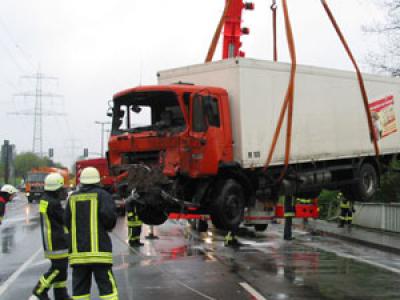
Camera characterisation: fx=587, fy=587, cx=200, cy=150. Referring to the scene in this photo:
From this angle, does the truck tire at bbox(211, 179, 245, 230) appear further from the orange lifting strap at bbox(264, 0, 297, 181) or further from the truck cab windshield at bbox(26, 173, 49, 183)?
the truck cab windshield at bbox(26, 173, 49, 183)

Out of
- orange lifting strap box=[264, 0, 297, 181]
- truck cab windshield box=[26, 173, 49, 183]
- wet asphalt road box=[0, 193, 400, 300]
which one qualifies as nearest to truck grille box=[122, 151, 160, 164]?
wet asphalt road box=[0, 193, 400, 300]

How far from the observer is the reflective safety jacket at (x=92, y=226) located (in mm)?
6188

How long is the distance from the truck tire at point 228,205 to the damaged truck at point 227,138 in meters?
0.02

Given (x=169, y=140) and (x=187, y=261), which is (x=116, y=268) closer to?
(x=187, y=261)

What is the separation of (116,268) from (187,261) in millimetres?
1641

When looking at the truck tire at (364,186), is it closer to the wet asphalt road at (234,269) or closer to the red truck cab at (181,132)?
the wet asphalt road at (234,269)

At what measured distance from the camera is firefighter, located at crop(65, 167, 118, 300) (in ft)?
20.3

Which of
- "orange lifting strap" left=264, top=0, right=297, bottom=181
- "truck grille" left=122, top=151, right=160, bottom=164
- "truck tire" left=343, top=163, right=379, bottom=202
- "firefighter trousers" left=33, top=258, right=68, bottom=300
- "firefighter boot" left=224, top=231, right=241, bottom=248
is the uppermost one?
"orange lifting strap" left=264, top=0, right=297, bottom=181

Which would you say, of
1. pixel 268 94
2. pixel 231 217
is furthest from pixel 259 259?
pixel 268 94

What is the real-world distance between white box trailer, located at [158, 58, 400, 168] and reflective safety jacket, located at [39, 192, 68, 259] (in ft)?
12.3

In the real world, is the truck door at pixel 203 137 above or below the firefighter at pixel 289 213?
above

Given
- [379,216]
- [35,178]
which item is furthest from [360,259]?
[35,178]

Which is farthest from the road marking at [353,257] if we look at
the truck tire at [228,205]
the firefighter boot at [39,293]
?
the firefighter boot at [39,293]

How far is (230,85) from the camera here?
10.4 m
